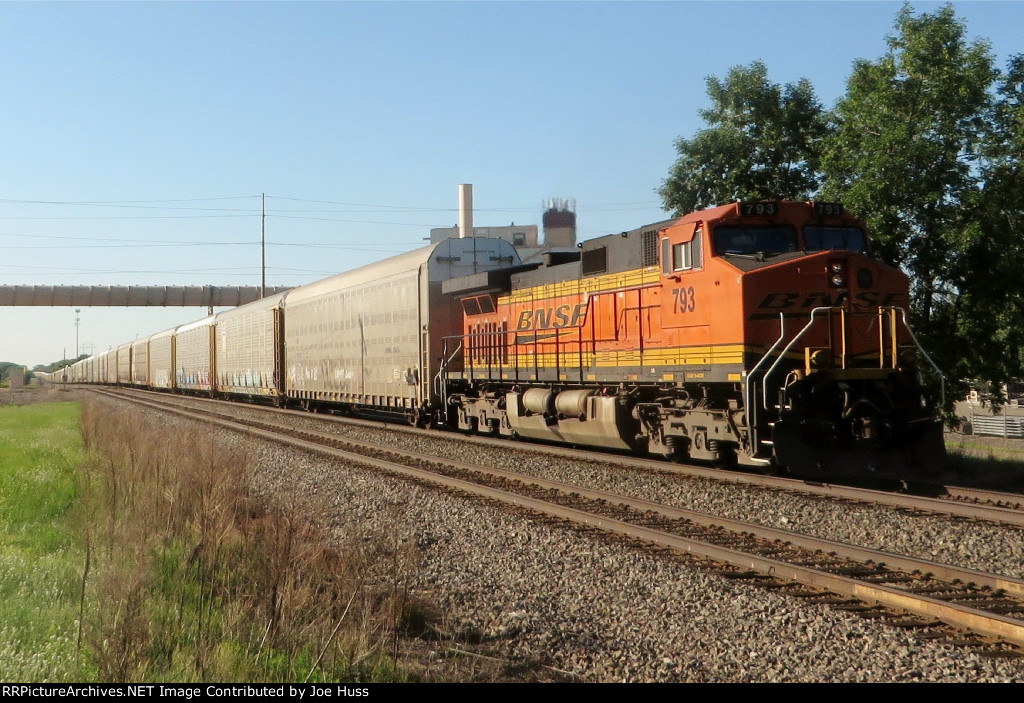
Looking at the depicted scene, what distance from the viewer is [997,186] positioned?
52.1 ft

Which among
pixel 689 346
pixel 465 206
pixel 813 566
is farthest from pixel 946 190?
pixel 465 206

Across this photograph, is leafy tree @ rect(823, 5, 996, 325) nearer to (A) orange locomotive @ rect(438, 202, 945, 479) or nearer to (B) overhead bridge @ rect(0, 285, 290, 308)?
(A) orange locomotive @ rect(438, 202, 945, 479)

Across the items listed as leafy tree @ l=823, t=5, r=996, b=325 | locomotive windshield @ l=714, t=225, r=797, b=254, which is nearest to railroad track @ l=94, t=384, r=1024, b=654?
locomotive windshield @ l=714, t=225, r=797, b=254

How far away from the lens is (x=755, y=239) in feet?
36.4

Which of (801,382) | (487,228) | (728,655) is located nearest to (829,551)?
(728,655)

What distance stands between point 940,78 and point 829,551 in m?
11.6

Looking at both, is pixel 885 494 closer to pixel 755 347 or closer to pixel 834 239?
pixel 755 347

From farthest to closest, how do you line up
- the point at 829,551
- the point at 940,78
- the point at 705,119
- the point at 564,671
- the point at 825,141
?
the point at 705,119, the point at 825,141, the point at 940,78, the point at 829,551, the point at 564,671

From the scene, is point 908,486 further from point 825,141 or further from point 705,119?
point 705,119

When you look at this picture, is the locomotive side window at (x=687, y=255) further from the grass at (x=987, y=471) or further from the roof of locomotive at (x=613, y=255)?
the grass at (x=987, y=471)

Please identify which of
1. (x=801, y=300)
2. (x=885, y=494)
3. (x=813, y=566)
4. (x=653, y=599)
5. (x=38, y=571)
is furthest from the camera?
(x=801, y=300)

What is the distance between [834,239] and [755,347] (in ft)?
5.99

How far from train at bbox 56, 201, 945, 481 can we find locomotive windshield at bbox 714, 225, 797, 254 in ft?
0.07

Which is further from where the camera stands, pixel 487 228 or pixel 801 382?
pixel 487 228
